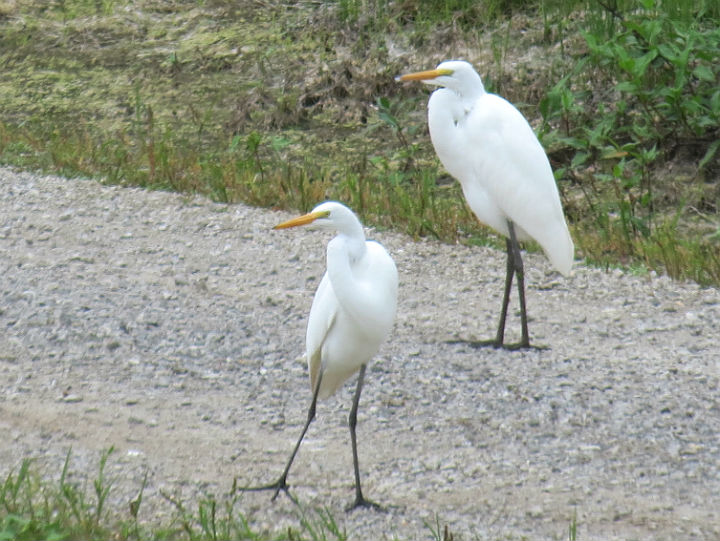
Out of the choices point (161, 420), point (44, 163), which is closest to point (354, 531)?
point (161, 420)

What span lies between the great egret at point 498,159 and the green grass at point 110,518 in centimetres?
209

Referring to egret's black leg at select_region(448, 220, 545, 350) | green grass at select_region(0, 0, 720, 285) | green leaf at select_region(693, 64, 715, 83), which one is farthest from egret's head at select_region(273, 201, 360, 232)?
green leaf at select_region(693, 64, 715, 83)

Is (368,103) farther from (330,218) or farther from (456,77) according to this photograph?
(330,218)

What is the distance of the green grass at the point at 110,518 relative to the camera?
10.7ft

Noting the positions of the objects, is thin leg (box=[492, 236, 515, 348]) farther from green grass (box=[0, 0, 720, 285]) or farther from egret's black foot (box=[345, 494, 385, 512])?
egret's black foot (box=[345, 494, 385, 512])

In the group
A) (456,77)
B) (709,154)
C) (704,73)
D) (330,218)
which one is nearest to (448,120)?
(456,77)

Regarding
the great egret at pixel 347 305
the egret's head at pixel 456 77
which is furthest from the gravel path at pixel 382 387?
the egret's head at pixel 456 77

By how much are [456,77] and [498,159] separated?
432mm

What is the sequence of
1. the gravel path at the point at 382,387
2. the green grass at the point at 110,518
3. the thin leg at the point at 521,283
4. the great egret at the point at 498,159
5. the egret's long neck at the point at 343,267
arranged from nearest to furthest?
the green grass at the point at 110,518 → the egret's long neck at the point at 343,267 → the gravel path at the point at 382,387 → the thin leg at the point at 521,283 → the great egret at the point at 498,159

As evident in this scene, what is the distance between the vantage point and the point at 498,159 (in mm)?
5430

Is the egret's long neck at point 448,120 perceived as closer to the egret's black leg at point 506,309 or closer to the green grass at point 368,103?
the egret's black leg at point 506,309

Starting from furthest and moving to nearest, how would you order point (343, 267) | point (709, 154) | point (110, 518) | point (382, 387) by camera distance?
point (709, 154)
point (382, 387)
point (343, 267)
point (110, 518)

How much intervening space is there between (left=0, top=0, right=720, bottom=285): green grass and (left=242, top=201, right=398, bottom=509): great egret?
2.98 meters

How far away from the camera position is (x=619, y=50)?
300 inches
